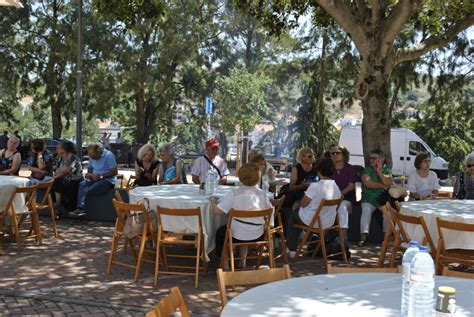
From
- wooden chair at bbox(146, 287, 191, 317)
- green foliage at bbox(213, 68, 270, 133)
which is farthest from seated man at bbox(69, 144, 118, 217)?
green foliage at bbox(213, 68, 270, 133)

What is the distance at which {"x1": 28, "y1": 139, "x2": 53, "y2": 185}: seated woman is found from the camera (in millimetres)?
9156

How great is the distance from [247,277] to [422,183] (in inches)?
212

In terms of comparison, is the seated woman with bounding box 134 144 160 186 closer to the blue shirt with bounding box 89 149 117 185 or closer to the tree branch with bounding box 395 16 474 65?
the blue shirt with bounding box 89 149 117 185

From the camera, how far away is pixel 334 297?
301cm

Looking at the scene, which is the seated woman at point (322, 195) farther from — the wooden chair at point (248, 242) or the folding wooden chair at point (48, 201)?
the folding wooden chair at point (48, 201)

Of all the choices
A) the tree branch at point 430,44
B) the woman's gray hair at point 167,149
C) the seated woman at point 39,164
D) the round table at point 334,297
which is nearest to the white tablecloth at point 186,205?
the woman's gray hair at point 167,149

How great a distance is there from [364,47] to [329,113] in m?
21.6

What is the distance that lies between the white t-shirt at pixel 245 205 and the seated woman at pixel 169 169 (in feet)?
9.82

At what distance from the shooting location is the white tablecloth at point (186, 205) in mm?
6137

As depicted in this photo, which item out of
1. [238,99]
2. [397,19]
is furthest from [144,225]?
[238,99]

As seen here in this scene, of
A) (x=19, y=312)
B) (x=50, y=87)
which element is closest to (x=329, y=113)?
(x=50, y=87)

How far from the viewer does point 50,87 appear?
27594 millimetres

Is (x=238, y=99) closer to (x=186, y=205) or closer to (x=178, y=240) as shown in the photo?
(x=186, y=205)

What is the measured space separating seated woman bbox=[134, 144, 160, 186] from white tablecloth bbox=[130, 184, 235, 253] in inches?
69.7
